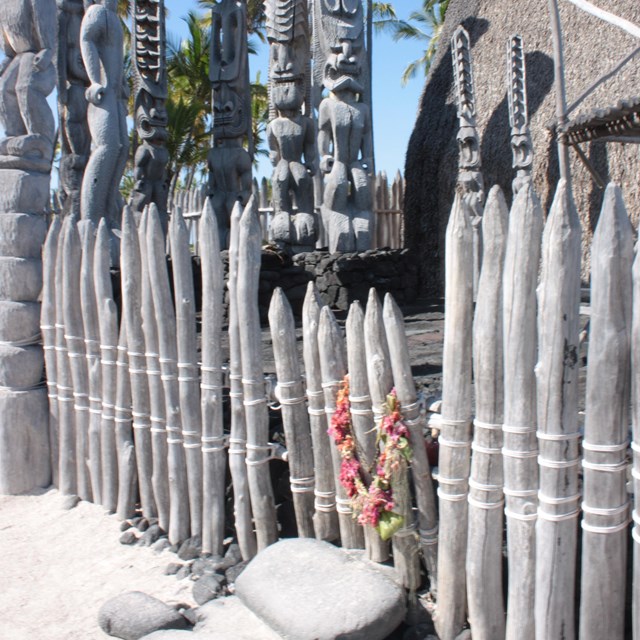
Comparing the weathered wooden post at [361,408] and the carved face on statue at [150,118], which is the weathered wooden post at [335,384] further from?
the carved face on statue at [150,118]

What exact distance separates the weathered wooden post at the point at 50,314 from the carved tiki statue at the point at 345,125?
173 inches

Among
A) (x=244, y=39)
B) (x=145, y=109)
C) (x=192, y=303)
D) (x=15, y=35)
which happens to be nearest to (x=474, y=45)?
(x=244, y=39)

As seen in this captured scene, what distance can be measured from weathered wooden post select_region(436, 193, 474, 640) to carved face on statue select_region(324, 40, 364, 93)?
612 cm

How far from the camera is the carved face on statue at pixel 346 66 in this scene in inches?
316

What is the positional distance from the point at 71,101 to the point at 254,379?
7569mm

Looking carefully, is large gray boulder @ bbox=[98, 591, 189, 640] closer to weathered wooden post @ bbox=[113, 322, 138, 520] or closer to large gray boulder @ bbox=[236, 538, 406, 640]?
large gray boulder @ bbox=[236, 538, 406, 640]

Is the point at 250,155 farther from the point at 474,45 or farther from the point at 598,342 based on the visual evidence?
the point at 598,342

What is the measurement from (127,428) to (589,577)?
7.79ft

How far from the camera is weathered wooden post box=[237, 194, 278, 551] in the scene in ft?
9.65

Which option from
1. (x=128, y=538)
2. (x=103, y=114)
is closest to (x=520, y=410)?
(x=128, y=538)

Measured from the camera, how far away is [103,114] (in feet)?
23.8

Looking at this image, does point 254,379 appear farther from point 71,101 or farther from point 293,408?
point 71,101

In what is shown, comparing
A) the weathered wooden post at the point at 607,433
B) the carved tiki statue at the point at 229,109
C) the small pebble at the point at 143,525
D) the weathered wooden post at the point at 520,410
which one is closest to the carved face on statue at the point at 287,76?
the carved tiki statue at the point at 229,109

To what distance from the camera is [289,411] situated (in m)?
2.90
